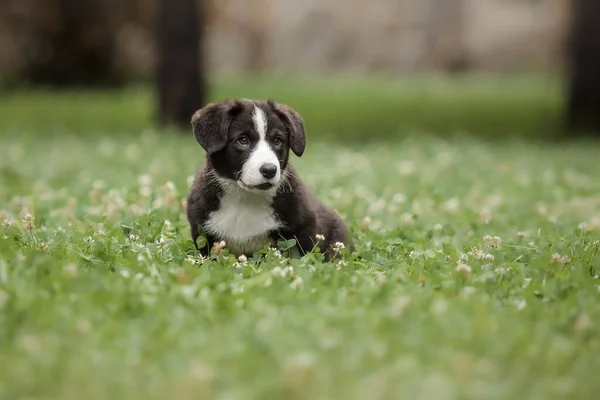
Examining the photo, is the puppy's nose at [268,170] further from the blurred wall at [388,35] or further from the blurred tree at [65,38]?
the blurred wall at [388,35]

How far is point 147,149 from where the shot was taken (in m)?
11.4

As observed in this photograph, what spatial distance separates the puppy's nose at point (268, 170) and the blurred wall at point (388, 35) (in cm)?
2380

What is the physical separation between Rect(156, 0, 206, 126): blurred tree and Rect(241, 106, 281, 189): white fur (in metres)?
9.14

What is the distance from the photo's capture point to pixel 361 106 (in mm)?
19719

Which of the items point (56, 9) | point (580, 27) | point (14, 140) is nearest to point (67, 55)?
point (56, 9)

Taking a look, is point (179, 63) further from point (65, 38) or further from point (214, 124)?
point (65, 38)

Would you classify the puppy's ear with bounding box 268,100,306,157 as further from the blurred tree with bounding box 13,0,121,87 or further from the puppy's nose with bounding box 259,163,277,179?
the blurred tree with bounding box 13,0,121,87

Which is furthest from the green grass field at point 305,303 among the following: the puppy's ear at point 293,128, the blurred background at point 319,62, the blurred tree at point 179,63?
the blurred background at point 319,62

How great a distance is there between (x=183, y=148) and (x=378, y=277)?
6.67 m

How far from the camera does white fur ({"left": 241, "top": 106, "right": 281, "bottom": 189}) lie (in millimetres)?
5301

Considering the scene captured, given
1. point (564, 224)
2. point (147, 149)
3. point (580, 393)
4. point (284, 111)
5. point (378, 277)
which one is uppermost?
point (284, 111)

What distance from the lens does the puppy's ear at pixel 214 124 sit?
5.50 m

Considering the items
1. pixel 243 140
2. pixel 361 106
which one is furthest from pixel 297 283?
pixel 361 106

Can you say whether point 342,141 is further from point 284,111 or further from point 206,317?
point 206,317
